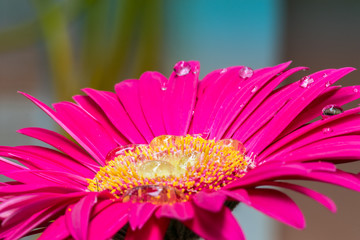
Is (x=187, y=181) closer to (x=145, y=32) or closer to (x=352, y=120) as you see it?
(x=352, y=120)

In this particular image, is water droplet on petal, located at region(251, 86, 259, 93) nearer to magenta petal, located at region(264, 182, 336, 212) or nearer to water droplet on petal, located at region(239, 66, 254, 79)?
water droplet on petal, located at region(239, 66, 254, 79)

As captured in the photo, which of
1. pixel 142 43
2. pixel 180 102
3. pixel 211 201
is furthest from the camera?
pixel 142 43

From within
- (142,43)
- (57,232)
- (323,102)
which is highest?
(142,43)

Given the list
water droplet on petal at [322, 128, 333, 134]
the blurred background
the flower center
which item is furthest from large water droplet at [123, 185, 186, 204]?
the blurred background

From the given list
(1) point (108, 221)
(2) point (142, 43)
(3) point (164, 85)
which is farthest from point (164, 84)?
(2) point (142, 43)

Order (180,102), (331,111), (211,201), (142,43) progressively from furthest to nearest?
(142,43) → (180,102) → (331,111) → (211,201)

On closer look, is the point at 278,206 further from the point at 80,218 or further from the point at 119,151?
the point at 119,151
